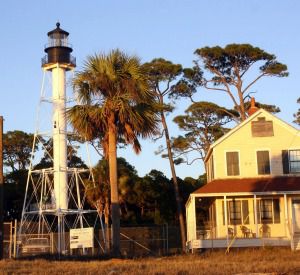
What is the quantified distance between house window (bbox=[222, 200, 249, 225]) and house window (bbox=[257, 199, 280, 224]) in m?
0.76

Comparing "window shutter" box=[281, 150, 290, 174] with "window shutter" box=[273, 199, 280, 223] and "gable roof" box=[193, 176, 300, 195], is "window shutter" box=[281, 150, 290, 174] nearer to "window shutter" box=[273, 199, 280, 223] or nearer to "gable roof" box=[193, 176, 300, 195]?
"gable roof" box=[193, 176, 300, 195]

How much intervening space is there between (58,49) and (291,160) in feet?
62.5

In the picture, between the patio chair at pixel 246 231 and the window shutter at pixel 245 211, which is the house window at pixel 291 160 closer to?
the window shutter at pixel 245 211

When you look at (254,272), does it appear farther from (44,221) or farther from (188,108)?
(188,108)

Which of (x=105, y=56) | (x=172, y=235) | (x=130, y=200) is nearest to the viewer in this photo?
(x=105, y=56)

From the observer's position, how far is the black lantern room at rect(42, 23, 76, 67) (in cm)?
Answer: 4588

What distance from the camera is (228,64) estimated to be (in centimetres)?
5478

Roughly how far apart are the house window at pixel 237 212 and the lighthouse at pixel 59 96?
13092 millimetres

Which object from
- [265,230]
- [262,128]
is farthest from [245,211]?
[262,128]

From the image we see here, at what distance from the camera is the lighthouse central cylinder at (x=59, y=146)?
1746 inches

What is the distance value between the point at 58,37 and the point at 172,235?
16848 mm

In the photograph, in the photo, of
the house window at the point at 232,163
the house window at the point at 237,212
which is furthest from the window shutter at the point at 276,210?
the house window at the point at 232,163

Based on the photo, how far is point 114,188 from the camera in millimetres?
29234

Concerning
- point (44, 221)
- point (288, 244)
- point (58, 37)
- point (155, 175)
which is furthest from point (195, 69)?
point (288, 244)
